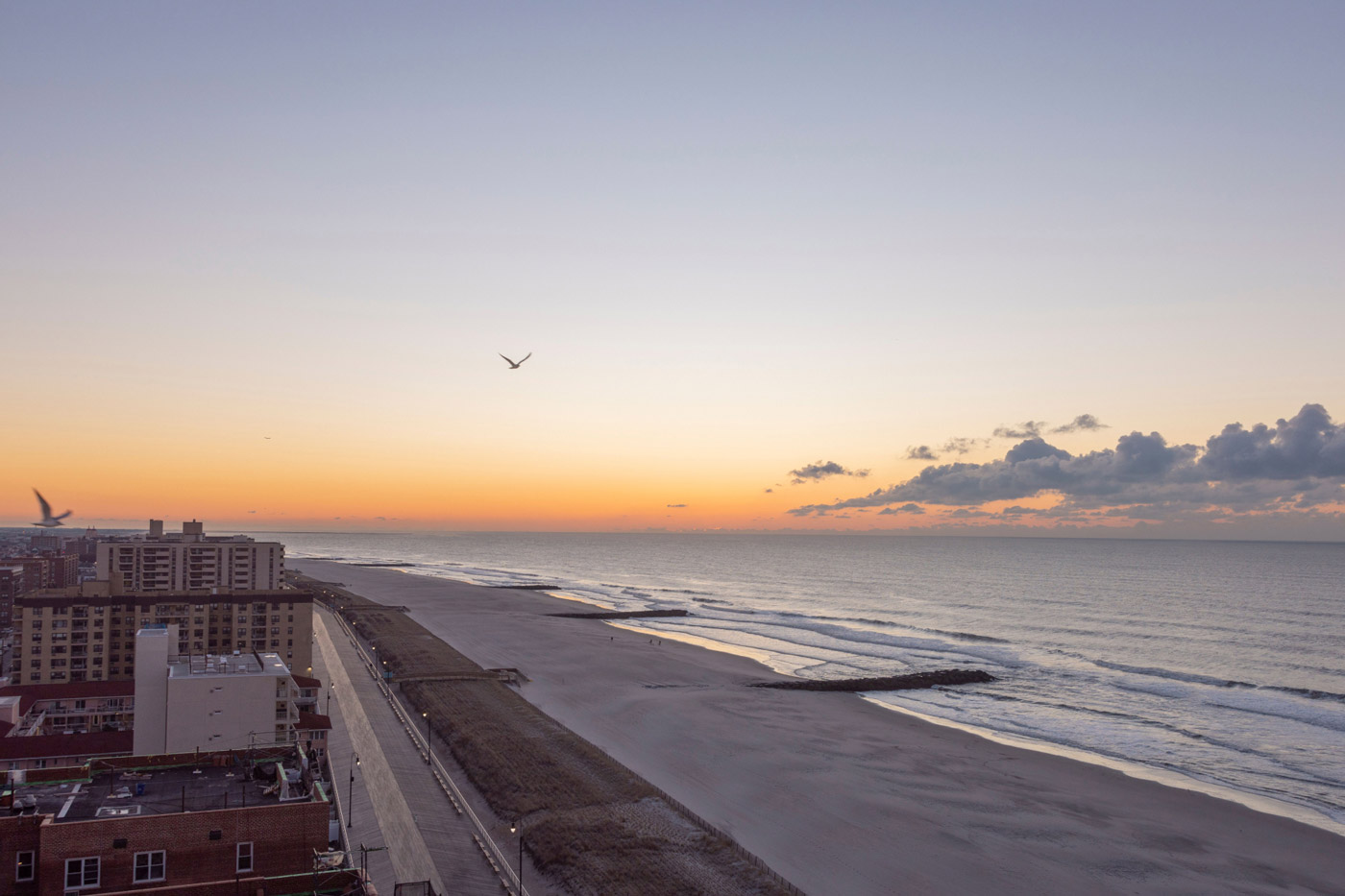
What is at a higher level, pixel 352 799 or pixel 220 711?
pixel 220 711

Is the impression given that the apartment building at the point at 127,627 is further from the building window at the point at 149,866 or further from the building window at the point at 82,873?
the building window at the point at 149,866

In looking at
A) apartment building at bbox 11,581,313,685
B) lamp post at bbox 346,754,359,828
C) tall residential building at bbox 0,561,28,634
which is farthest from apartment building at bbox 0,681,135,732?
tall residential building at bbox 0,561,28,634

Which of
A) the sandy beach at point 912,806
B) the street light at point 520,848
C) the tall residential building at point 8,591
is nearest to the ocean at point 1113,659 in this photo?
the sandy beach at point 912,806

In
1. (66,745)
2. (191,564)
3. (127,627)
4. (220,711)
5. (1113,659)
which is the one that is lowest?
(1113,659)

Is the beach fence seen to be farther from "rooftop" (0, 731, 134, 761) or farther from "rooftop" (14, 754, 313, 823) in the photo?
"rooftop" (0, 731, 134, 761)

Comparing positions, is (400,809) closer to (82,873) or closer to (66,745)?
(66,745)

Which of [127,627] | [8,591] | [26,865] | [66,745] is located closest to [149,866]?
[26,865]
